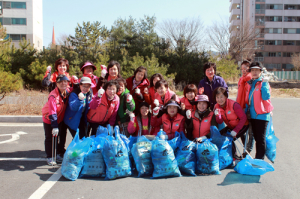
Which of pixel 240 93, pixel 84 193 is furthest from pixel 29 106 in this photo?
pixel 240 93

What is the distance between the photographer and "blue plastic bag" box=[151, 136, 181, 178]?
12.6 ft

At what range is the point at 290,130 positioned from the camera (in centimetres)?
733

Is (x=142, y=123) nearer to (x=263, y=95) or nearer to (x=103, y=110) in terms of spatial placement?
(x=103, y=110)

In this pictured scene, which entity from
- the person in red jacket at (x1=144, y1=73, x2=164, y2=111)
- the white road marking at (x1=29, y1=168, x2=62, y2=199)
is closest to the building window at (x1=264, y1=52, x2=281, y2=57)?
the person in red jacket at (x1=144, y1=73, x2=164, y2=111)

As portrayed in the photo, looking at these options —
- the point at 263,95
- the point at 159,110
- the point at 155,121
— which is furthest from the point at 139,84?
the point at 263,95

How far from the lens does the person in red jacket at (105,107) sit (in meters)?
4.51

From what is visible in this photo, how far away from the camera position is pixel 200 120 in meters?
4.49

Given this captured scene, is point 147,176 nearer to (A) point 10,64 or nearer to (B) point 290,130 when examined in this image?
(B) point 290,130

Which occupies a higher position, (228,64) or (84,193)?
(228,64)

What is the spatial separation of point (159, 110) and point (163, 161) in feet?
3.82

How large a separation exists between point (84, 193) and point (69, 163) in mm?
616

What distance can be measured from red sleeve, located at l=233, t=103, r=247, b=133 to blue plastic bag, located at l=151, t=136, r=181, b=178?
48.5 inches

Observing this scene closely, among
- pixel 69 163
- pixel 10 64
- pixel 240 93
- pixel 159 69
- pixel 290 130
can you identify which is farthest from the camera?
pixel 10 64

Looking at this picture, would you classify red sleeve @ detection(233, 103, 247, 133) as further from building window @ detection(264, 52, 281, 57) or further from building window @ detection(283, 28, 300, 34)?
building window @ detection(283, 28, 300, 34)
